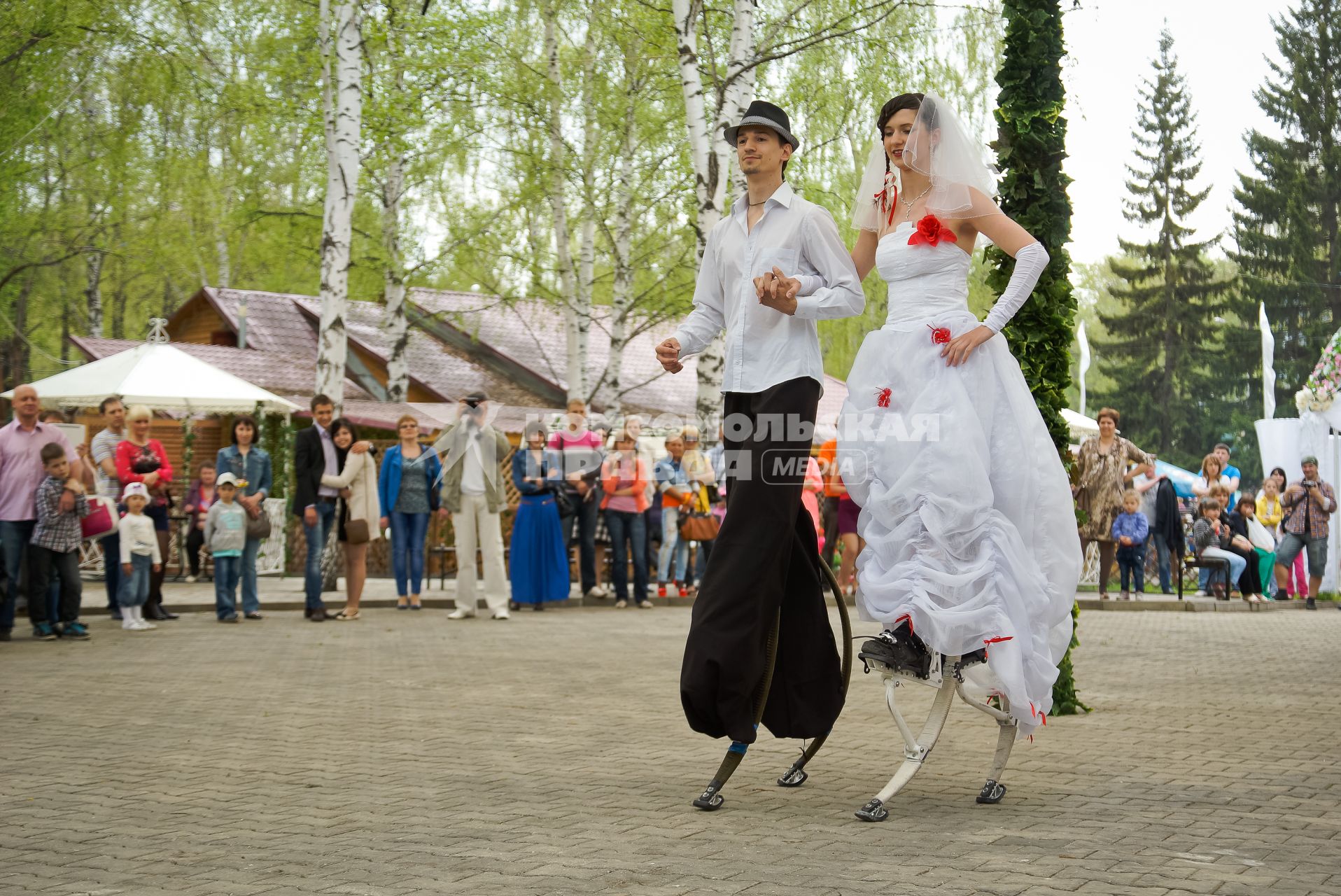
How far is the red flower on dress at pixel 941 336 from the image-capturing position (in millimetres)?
5465

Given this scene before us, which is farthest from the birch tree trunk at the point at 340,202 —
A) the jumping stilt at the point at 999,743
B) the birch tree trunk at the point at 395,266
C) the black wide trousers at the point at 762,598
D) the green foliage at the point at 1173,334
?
the green foliage at the point at 1173,334

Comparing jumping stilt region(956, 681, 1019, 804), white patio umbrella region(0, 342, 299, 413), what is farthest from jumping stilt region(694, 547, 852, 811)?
white patio umbrella region(0, 342, 299, 413)

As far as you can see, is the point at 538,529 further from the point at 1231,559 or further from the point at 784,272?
the point at 784,272

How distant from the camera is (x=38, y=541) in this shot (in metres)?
12.4

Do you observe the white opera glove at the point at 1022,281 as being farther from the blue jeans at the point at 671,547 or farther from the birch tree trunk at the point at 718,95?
the blue jeans at the point at 671,547

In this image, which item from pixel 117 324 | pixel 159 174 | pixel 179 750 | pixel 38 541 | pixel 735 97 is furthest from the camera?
pixel 117 324

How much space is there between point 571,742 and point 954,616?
244 centimetres

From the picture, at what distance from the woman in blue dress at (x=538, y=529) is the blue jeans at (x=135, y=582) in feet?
14.0

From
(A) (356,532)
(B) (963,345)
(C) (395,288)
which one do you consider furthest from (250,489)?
(C) (395,288)

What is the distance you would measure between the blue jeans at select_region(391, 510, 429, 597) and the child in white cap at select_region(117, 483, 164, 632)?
3.04m

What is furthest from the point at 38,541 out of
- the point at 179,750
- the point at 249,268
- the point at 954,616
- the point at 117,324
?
the point at 117,324

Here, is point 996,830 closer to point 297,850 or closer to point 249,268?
point 297,850

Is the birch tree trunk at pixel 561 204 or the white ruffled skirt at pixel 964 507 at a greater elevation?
the birch tree trunk at pixel 561 204

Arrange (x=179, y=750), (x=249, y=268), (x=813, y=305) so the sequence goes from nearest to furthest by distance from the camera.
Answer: (x=813, y=305) → (x=179, y=750) → (x=249, y=268)
